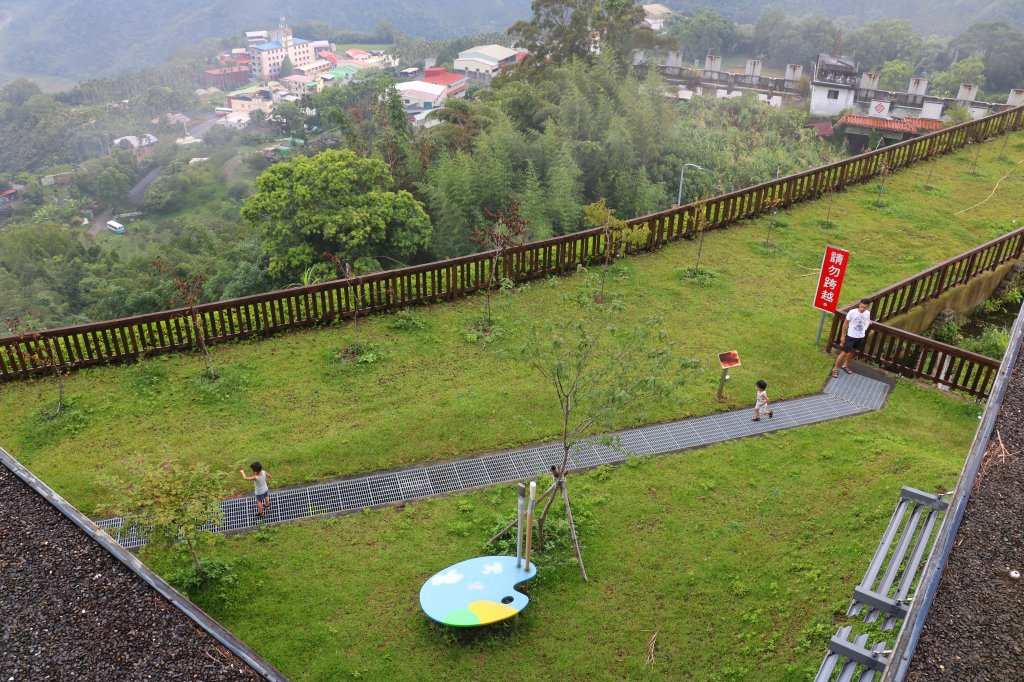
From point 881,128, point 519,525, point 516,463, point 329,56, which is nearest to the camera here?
point 519,525

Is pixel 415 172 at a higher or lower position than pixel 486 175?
lower

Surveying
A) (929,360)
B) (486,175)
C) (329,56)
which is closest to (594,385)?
(929,360)

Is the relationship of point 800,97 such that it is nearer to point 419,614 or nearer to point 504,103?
point 504,103

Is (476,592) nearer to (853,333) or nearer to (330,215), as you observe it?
(853,333)

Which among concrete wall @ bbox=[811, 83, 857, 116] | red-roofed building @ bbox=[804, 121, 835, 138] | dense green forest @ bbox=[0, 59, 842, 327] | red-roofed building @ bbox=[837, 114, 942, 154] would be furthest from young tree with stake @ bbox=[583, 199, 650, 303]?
concrete wall @ bbox=[811, 83, 857, 116]

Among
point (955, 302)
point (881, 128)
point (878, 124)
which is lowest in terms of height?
point (881, 128)

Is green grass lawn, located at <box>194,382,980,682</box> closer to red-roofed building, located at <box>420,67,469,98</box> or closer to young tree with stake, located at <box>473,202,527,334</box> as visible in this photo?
young tree with stake, located at <box>473,202,527,334</box>
